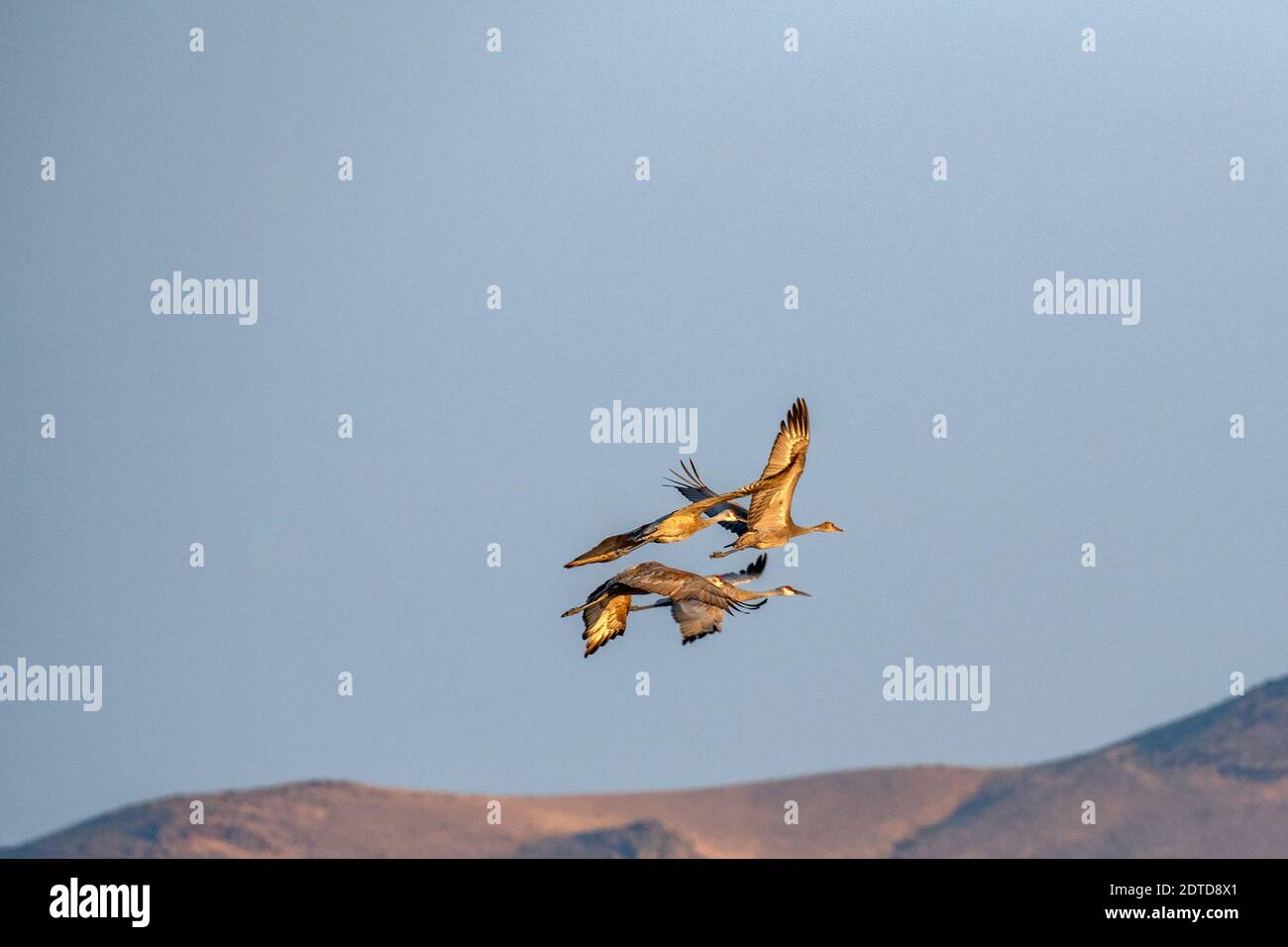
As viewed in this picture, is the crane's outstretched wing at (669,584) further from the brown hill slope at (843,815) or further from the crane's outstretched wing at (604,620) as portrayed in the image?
the brown hill slope at (843,815)

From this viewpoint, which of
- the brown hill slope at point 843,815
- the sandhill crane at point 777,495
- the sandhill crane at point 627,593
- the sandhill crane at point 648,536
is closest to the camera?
the sandhill crane at point 648,536

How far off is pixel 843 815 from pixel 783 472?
8957 centimetres

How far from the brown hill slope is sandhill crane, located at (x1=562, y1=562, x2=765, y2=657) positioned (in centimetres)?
8369

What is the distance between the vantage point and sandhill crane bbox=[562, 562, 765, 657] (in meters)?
51.9

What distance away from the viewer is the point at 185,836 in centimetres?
14262

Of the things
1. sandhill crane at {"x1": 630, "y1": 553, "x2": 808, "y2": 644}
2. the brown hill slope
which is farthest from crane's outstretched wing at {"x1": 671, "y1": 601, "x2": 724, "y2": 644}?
the brown hill slope

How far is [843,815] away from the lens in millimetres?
143250

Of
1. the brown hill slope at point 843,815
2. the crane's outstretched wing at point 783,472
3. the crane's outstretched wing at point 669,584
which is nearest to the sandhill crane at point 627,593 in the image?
the crane's outstretched wing at point 669,584

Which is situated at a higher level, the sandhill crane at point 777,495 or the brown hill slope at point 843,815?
the sandhill crane at point 777,495

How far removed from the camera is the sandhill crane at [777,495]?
55.6 meters

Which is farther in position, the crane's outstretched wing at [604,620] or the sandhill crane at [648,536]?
the crane's outstretched wing at [604,620]

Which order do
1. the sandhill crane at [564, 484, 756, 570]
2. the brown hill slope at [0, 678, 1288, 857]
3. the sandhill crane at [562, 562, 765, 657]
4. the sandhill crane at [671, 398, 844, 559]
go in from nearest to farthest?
1. the sandhill crane at [564, 484, 756, 570]
2. the sandhill crane at [562, 562, 765, 657]
3. the sandhill crane at [671, 398, 844, 559]
4. the brown hill slope at [0, 678, 1288, 857]

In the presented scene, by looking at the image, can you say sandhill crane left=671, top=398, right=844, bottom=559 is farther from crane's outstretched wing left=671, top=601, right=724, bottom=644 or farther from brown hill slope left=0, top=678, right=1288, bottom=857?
brown hill slope left=0, top=678, right=1288, bottom=857
